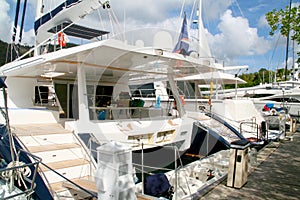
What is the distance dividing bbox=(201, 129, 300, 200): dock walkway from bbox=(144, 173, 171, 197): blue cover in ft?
2.99

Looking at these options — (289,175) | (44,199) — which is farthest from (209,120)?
(44,199)

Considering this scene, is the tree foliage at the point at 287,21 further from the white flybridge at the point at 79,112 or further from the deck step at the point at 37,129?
the deck step at the point at 37,129

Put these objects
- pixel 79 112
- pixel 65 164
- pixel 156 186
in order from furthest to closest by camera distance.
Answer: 1. pixel 79 112
2. pixel 65 164
3. pixel 156 186

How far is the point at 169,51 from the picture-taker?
7.23 m

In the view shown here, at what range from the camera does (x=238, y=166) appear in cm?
564

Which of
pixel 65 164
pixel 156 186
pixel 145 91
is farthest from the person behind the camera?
pixel 145 91

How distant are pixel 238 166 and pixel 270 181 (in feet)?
3.47

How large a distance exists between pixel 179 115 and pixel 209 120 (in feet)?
7.62

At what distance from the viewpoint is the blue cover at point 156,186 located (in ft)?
18.2

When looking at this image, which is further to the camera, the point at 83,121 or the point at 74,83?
the point at 74,83

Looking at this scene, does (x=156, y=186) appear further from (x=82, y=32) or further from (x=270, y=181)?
(x=82, y=32)

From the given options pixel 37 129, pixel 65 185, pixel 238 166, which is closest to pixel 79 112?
pixel 37 129

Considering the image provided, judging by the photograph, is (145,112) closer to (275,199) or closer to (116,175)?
(275,199)

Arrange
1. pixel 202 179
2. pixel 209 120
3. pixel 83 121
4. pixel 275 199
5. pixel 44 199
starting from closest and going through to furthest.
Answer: pixel 44 199 < pixel 275 199 < pixel 83 121 < pixel 202 179 < pixel 209 120
